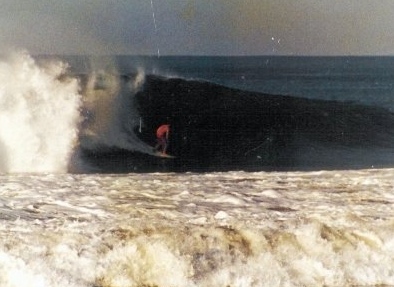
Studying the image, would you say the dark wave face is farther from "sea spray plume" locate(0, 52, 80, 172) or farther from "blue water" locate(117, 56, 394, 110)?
"blue water" locate(117, 56, 394, 110)

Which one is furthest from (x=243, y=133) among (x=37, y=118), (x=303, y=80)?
(x=303, y=80)

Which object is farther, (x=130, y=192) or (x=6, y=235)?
(x=130, y=192)

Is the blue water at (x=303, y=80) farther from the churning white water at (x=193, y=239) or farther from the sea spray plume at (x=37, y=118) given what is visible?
the churning white water at (x=193, y=239)

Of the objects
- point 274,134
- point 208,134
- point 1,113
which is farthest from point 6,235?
point 274,134

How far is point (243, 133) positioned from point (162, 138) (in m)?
3.66

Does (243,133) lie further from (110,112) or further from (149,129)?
(110,112)

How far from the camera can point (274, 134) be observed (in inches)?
859

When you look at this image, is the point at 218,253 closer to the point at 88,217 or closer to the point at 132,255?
the point at 132,255

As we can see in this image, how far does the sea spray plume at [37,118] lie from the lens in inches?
625

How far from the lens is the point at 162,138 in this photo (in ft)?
61.0

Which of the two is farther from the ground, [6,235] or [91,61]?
[91,61]

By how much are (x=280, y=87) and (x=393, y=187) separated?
6018cm

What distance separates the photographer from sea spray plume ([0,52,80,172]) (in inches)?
625

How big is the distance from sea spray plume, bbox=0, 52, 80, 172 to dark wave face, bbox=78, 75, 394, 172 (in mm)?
994
